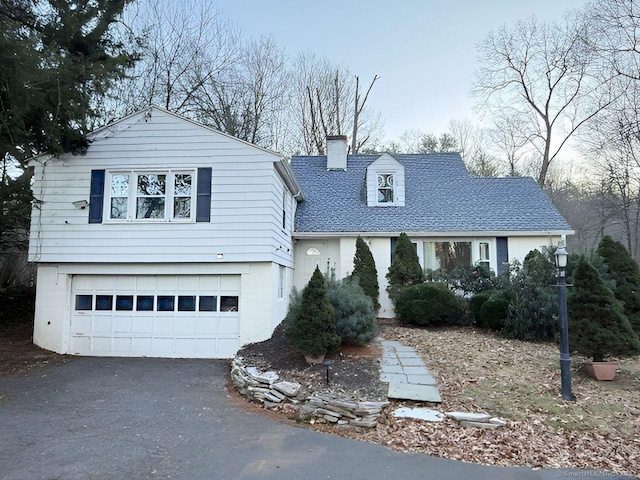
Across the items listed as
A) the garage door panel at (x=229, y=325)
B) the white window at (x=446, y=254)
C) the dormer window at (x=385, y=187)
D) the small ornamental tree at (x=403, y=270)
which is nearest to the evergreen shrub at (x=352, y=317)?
the garage door panel at (x=229, y=325)

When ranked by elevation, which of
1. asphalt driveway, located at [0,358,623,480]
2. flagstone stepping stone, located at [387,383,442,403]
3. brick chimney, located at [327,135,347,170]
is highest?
brick chimney, located at [327,135,347,170]

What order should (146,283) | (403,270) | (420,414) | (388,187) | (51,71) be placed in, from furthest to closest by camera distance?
1. (388,187)
2. (403,270)
3. (146,283)
4. (51,71)
5. (420,414)

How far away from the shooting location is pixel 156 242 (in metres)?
9.22

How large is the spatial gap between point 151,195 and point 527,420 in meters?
8.63

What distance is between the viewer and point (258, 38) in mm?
19922

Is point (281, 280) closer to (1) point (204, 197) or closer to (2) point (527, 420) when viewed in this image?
(1) point (204, 197)

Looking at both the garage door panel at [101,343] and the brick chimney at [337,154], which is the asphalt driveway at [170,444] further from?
the brick chimney at [337,154]

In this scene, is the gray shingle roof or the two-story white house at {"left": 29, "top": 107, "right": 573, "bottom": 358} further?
the gray shingle roof

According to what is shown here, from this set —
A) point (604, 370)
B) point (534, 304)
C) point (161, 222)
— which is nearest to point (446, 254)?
point (534, 304)

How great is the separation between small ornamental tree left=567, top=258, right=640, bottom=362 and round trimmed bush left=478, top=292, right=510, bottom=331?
11.8 feet

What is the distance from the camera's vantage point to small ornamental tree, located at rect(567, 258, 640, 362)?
21.0ft

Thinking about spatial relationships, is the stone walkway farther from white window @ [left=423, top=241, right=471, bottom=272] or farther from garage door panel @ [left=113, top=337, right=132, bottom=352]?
garage door panel @ [left=113, top=337, right=132, bottom=352]

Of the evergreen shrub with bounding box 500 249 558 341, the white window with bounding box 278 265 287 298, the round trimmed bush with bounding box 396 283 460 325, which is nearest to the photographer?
the evergreen shrub with bounding box 500 249 558 341

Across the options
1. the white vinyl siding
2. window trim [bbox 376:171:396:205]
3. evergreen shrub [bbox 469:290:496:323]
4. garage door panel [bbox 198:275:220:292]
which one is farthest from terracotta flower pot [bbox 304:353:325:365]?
window trim [bbox 376:171:396:205]
